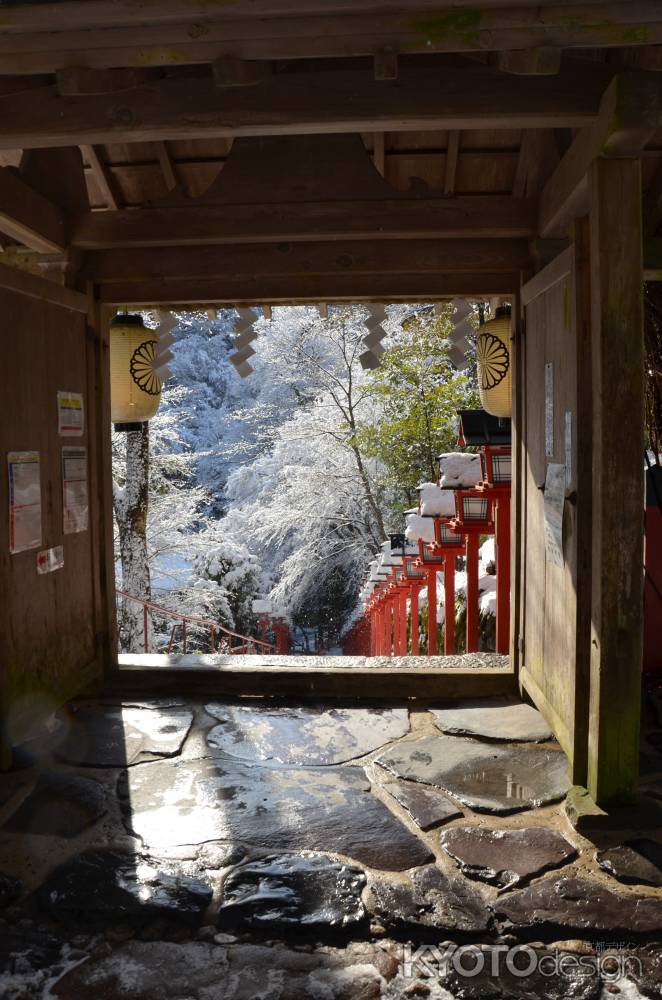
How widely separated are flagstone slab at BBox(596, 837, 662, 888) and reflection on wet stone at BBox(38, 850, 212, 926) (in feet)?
5.16

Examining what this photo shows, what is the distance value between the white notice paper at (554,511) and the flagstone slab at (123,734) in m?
2.32

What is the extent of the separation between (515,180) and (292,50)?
7.71 ft

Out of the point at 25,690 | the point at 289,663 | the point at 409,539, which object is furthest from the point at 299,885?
the point at 409,539

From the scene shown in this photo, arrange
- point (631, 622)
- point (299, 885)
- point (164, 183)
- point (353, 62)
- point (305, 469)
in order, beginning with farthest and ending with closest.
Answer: point (305, 469), point (164, 183), point (353, 62), point (631, 622), point (299, 885)

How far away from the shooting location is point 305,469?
24.8 m

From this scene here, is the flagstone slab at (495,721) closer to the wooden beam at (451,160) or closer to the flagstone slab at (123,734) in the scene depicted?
the flagstone slab at (123,734)

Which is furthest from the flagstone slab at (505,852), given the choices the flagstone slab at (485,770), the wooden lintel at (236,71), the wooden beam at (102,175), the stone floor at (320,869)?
the wooden beam at (102,175)

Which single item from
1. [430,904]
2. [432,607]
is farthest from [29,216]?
[432,607]

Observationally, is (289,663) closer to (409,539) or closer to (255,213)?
(255,213)

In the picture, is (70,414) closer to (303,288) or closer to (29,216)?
(29,216)

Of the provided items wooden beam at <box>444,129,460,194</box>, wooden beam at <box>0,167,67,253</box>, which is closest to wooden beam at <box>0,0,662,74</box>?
wooden beam at <box>0,167,67,253</box>

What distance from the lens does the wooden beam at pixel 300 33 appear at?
3107 mm

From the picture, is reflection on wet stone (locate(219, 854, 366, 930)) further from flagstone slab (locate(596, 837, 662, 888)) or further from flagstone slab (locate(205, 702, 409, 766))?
flagstone slab (locate(205, 702, 409, 766))

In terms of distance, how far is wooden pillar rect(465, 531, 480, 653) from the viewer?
8789 millimetres
